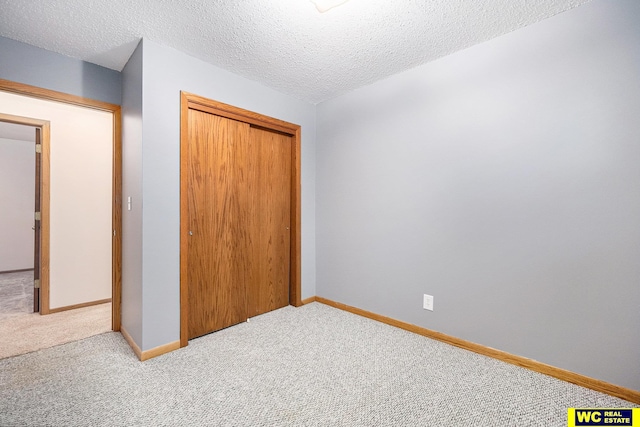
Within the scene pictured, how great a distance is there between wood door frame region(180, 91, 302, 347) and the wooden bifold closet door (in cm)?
5

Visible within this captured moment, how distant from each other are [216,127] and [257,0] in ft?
3.62

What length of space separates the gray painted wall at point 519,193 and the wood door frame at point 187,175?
0.71m

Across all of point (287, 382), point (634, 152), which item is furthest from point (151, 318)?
point (634, 152)

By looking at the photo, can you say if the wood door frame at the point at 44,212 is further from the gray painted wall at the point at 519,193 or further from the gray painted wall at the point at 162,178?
the gray painted wall at the point at 519,193

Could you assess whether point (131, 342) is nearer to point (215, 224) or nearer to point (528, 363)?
point (215, 224)

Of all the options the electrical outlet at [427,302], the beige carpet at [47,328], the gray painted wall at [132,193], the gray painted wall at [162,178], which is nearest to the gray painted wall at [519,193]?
the electrical outlet at [427,302]

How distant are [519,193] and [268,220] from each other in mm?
2188

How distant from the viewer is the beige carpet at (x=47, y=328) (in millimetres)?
2193

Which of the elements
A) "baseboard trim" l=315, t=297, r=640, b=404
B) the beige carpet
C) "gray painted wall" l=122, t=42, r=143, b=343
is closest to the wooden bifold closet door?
"gray painted wall" l=122, t=42, r=143, b=343

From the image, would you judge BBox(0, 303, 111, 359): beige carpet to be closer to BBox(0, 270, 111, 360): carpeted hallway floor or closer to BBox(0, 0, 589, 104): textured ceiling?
BBox(0, 270, 111, 360): carpeted hallway floor

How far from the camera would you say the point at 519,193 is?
1.91 metres

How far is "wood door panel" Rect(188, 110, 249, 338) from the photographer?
231 cm

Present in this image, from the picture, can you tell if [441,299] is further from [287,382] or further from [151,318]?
[151,318]

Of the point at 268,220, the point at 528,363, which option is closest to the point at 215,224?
the point at 268,220
